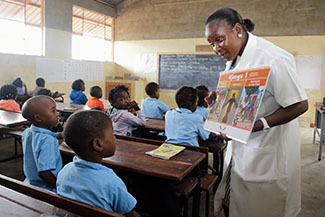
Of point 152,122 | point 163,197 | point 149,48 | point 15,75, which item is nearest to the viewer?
point 163,197

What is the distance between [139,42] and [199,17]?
2112 mm

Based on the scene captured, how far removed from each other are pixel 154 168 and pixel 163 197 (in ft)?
1.43

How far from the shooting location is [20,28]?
6.48 metres

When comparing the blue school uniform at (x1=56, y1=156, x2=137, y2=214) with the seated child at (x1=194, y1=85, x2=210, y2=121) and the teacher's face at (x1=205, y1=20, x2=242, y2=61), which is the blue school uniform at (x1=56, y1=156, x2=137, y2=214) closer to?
the teacher's face at (x1=205, y1=20, x2=242, y2=61)

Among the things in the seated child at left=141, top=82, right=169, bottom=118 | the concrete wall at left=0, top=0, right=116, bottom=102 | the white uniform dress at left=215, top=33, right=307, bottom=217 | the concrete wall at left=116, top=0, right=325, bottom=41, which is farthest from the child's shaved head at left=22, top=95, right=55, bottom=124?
the concrete wall at left=116, top=0, right=325, bottom=41

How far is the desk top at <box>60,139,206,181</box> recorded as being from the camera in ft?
4.80

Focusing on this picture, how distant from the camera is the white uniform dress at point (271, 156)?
1130mm

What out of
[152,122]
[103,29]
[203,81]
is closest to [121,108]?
[152,122]

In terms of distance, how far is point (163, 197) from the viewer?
72.7 inches

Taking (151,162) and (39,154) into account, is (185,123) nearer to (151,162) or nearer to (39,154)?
(151,162)

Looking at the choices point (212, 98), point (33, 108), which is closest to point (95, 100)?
point (33, 108)

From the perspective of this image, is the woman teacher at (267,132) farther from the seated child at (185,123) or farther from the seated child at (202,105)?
the seated child at (202,105)

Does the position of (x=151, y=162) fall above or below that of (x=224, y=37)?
below

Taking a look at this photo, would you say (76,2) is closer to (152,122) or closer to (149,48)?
(149,48)
